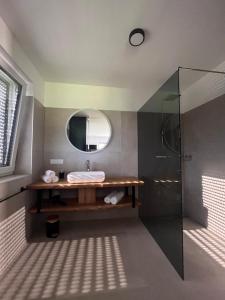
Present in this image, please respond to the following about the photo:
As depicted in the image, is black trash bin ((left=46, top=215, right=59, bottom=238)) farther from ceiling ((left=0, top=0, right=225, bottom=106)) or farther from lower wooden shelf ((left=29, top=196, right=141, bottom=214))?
ceiling ((left=0, top=0, right=225, bottom=106))

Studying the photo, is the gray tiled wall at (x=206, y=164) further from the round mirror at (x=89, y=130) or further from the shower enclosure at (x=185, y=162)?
the round mirror at (x=89, y=130)

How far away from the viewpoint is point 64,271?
162 centimetres

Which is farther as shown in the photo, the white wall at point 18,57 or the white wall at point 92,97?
the white wall at point 92,97

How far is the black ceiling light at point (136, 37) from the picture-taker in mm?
1647

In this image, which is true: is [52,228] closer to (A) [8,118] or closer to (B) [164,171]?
(A) [8,118]

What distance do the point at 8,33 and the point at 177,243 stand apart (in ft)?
8.49

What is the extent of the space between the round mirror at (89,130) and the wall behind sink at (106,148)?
0.08 metres

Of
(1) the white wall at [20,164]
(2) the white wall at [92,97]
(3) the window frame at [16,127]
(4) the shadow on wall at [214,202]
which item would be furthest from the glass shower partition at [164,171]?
(3) the window frame at [16,127]

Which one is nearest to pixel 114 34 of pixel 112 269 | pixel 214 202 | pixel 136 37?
pixel 136 37

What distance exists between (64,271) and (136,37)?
7.73 feet

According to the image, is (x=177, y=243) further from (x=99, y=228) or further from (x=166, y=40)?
(x=166, y=40)

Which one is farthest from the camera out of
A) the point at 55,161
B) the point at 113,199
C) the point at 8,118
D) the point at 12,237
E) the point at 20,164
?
the point at 55,161

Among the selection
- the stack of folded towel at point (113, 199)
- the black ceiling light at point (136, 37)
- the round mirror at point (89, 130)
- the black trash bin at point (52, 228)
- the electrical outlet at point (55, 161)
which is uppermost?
the black ceiling light at point (136, 37)

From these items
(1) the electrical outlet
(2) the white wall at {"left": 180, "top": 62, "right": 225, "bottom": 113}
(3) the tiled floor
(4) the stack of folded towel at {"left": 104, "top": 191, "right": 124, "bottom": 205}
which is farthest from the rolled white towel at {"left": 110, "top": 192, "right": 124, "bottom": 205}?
(2) the white wall at {"left": 180, "top": 62, "right": 225, "bottom": 113}
